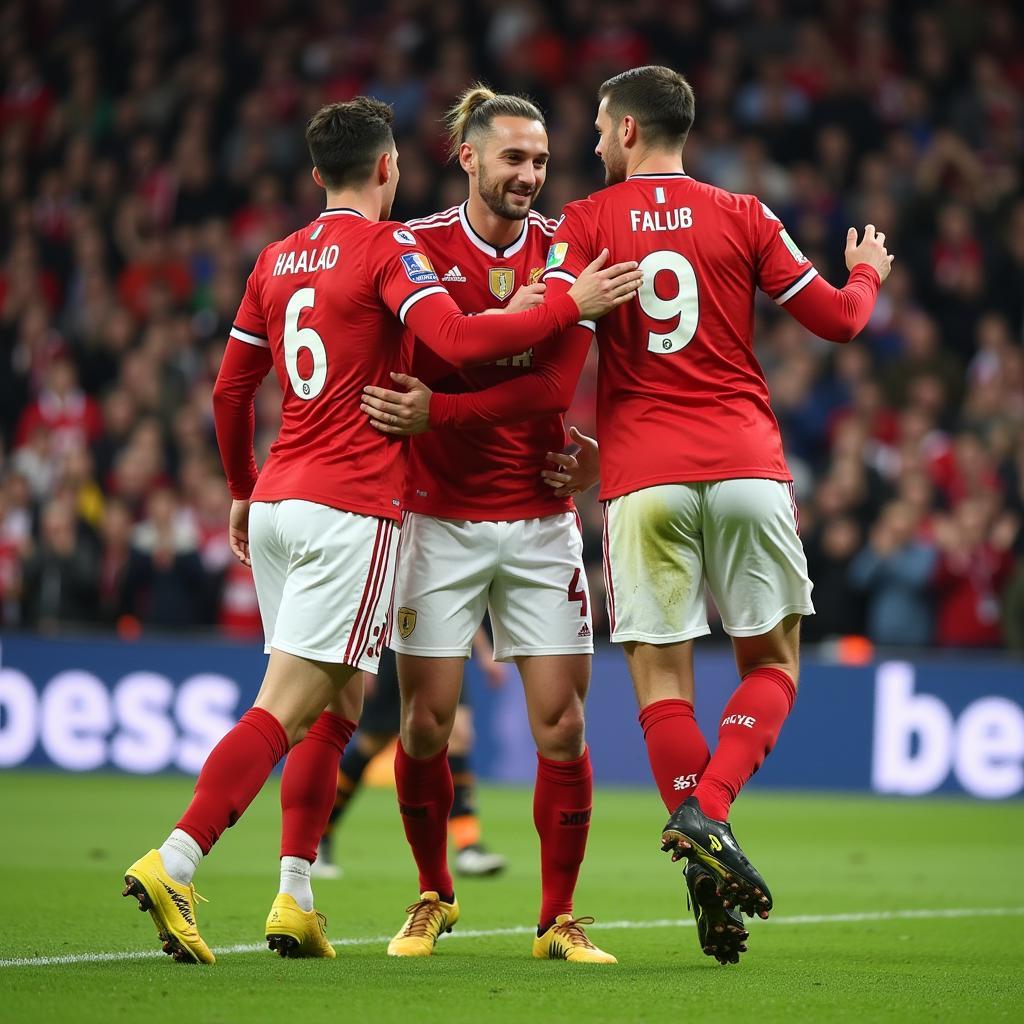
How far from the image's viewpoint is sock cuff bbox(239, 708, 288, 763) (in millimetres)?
5363

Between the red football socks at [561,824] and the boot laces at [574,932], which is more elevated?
the red football socks at [561,824]

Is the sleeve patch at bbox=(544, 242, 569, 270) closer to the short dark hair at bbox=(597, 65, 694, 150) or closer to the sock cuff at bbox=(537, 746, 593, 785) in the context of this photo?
the short dark hair at bbox=(597, 65, 694, 150)

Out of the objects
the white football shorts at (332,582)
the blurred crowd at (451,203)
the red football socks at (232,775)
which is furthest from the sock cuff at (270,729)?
the blurred crowd at (451,203)

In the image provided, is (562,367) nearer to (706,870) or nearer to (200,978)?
(706,870)

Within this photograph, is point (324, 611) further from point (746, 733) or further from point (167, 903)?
point (746, 733)

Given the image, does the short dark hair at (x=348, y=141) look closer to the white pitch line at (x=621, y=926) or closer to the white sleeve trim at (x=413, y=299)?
the white sleeve trim at (x=413, y=299)

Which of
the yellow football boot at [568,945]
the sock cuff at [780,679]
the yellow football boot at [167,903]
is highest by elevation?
the sock cuff at [780,679]

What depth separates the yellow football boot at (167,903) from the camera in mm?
4984

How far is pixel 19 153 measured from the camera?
19.9 m

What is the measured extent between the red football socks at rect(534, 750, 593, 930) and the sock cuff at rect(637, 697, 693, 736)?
0.47 meters

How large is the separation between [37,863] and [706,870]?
15.9 feet

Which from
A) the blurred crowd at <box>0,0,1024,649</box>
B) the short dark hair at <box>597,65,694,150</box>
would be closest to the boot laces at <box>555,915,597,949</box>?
the short dark hair at <box>597,65,694,150</box>

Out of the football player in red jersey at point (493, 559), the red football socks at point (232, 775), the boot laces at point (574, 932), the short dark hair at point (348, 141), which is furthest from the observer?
the football player in red jersey at point (493, 559)

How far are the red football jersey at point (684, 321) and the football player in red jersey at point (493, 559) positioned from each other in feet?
1.06
